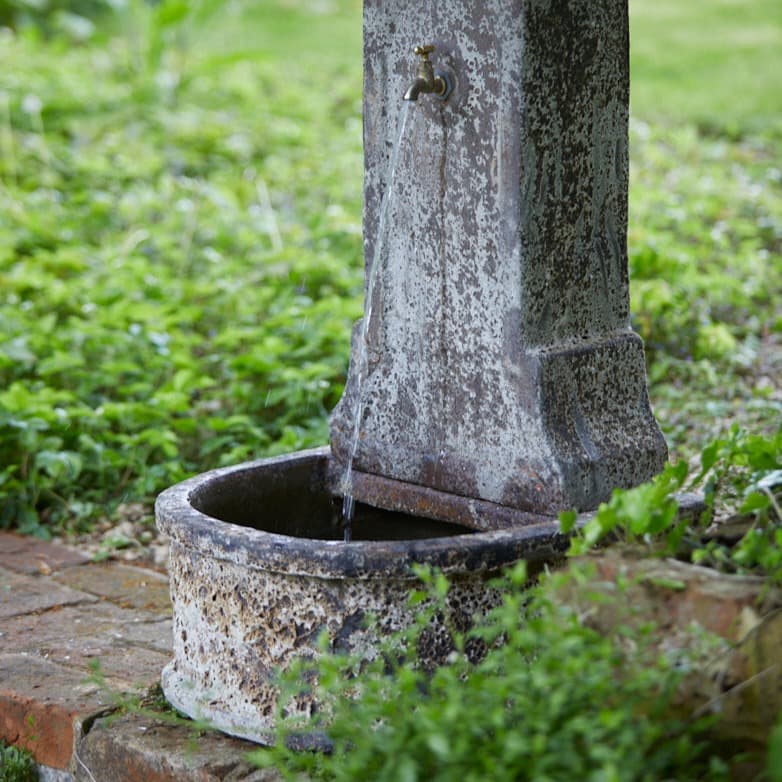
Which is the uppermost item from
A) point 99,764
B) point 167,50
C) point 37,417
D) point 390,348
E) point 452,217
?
point 167,50

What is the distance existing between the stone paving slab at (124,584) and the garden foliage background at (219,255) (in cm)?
39

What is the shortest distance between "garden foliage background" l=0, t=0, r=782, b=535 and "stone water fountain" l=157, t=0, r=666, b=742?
1512mm

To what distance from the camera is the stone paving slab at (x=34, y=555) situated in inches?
155

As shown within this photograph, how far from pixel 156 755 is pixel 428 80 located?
154 centimetres

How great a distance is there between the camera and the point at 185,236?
6.70 meters

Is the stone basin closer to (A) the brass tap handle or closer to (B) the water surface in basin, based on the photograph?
(B) the water surface in basin

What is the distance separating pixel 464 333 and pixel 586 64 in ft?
2.10

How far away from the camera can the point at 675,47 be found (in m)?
13.2

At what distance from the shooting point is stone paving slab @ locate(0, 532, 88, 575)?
395 centimetres

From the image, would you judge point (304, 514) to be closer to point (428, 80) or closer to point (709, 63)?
point (428, 80)

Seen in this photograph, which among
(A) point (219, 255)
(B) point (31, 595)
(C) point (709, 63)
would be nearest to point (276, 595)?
(B) point (31, 595)

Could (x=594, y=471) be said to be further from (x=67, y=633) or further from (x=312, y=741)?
(x=67, y=633)

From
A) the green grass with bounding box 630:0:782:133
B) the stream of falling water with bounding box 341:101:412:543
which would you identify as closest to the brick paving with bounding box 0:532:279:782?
the stream of falling water with bounding box 341:101:412:543

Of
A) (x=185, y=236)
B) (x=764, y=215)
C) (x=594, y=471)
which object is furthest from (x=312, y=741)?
(x=764, y=215)
